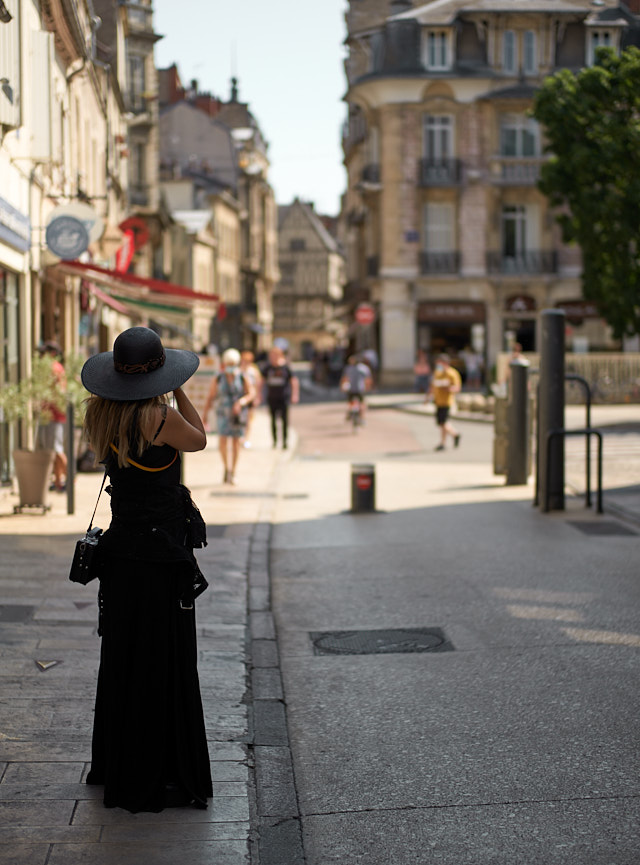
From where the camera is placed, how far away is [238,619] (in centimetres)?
809

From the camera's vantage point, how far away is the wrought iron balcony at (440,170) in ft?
160

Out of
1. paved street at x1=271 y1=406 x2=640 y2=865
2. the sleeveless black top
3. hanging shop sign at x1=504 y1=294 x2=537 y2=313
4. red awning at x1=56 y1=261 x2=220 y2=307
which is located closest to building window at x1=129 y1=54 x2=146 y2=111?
hanging shop sign at x1=504 y1=294 x2=537 y2=313

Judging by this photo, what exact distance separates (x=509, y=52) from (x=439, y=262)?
8.56m

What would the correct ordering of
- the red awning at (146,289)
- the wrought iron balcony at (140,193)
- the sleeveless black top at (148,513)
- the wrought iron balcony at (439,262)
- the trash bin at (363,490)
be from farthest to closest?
the wrought iron balcony at (439,262), the wrought iron balcony at (140,193), the red awning at (146,289), the trash bin at (363,490), the sleeveless black top at (148,513)

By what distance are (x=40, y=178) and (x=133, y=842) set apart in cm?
1458

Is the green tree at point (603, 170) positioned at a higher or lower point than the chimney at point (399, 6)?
lower

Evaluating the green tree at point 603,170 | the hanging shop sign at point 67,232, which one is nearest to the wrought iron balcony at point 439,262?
the green tree at point 603,170

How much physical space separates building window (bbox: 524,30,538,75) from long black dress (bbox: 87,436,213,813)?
47263mm

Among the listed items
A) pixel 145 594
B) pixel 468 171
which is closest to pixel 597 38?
pixel 468 171

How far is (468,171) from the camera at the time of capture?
48.9 metres

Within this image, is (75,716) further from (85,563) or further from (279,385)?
(279,385)

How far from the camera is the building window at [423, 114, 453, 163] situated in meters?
49.0

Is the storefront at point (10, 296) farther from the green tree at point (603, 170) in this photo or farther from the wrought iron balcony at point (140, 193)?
the wrought iron balcony at point (140, 193)

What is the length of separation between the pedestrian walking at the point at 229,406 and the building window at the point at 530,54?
116ft
